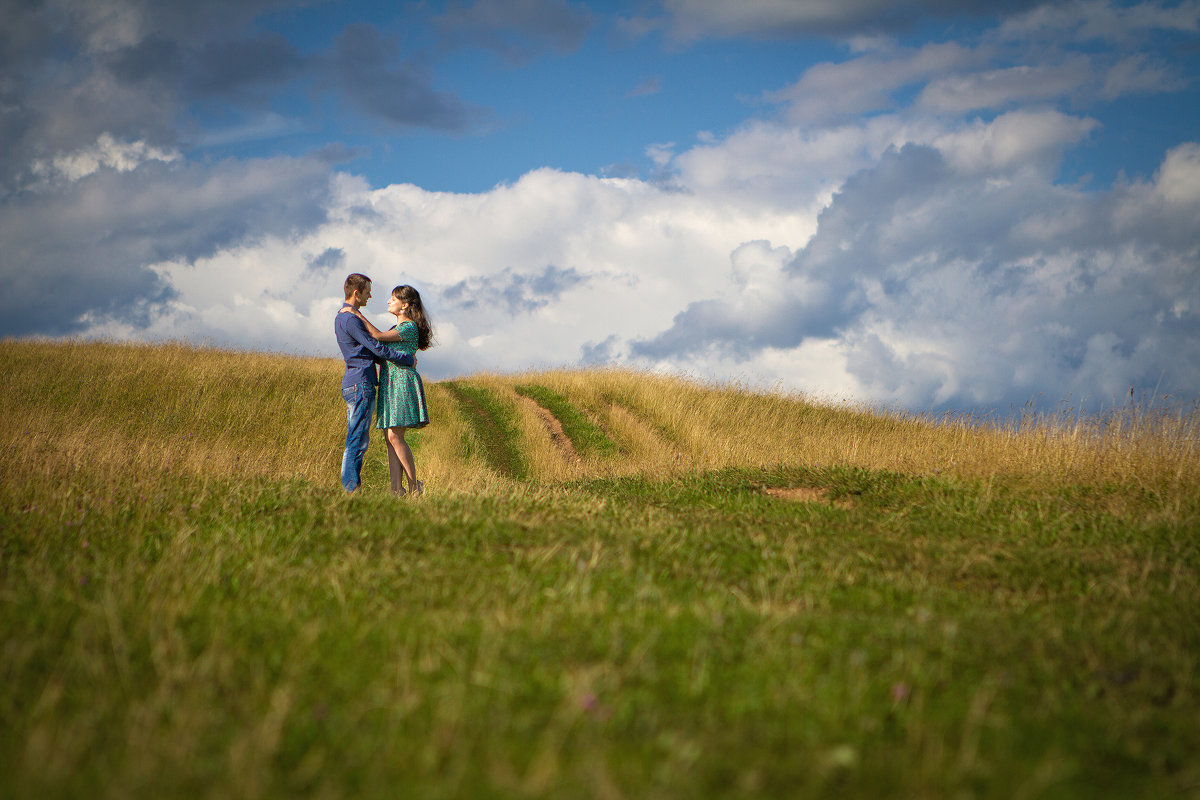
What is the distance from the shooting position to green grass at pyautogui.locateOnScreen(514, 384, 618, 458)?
18.4 metres

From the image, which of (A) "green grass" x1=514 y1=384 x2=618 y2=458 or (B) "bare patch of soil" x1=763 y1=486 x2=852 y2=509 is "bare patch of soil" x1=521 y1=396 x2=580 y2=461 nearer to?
(A) "green grass" x1=514 y1=384 x2=618 y2=458

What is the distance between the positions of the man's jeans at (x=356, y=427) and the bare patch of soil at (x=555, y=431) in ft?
26.1

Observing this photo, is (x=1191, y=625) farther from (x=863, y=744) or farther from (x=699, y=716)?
(x=699, y=716)

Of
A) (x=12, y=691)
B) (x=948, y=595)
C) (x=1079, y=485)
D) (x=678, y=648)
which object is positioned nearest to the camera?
(x=12, y=691)

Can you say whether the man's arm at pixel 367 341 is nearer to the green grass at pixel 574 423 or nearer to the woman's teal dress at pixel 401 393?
the woman's teal dress at pixel 401 393

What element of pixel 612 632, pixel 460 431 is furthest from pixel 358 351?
pixel 460 431

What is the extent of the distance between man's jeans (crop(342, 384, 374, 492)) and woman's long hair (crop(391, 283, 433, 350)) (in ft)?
3.19

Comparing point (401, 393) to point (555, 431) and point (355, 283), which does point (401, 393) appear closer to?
point (355, 283)

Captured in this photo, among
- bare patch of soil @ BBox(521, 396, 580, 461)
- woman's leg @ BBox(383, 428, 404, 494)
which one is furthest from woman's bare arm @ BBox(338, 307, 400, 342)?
bare patch of soil @ BBox(521, 396, 580, 461)

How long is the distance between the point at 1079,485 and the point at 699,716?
31.1ft

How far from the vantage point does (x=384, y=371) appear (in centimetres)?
1016

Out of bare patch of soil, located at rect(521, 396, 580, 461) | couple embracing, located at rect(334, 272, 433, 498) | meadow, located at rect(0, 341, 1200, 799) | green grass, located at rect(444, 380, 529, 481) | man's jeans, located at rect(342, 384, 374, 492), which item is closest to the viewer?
meadow, located at rect(0, 341, 1200, 799)

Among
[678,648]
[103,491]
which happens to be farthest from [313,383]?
[678,648]

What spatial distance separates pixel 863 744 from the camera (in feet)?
10.8
